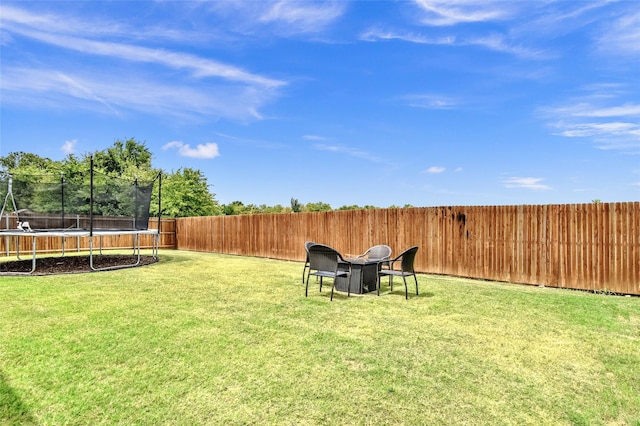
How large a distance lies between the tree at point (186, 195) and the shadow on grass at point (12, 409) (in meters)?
22.4

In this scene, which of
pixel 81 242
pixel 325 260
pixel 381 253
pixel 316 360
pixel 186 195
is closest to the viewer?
pixel 316 360

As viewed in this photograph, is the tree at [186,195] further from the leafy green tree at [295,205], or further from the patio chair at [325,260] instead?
the patio chair at [325,260]

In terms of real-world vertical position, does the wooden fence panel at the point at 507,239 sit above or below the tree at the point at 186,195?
below

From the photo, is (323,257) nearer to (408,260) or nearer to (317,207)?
(408,260)

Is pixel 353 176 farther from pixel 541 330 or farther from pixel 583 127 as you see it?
pixel 541 330

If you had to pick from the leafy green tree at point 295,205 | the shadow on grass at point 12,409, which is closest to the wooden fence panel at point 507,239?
the shadow on grass at point 12,409

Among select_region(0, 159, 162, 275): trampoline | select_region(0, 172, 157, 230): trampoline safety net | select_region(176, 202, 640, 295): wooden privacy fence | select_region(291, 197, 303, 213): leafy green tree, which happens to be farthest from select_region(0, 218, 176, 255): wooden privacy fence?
select_region(291, 197, 303, 213): leafy green tree

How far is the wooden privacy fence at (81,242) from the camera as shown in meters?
12.5

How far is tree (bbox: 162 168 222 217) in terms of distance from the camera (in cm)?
2336

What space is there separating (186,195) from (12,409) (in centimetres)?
2322

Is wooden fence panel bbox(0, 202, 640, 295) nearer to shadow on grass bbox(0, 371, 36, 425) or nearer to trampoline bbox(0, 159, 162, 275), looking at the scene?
trampoline bbox(0, 159, 162, 275)

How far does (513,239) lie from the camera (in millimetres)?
7211

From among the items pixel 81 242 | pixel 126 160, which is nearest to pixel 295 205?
pixel 81 242

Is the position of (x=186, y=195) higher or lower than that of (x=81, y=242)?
higher
